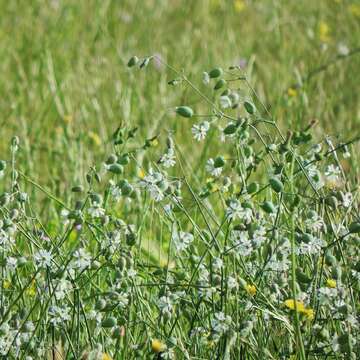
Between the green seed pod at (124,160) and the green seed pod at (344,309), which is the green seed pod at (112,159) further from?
the green seed pod at (344,309)

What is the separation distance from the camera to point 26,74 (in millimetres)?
3996

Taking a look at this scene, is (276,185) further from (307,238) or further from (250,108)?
(250,108)

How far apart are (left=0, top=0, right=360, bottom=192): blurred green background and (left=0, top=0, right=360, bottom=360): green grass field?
11 mm

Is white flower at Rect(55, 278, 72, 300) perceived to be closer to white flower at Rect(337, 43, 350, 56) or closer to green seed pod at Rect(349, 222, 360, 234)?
green seed pod at Rect(349, 222, 360, 234)

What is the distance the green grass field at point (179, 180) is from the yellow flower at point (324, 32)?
11 mm

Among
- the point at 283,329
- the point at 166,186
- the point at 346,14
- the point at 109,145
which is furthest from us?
the point at 346,14

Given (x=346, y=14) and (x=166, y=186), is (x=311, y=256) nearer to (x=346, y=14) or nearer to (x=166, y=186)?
(x=166, y=186)

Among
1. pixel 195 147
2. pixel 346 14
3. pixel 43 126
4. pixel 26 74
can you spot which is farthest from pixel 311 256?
pixel 346 14

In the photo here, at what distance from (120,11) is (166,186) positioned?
308 centimetres

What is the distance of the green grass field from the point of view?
169 cm

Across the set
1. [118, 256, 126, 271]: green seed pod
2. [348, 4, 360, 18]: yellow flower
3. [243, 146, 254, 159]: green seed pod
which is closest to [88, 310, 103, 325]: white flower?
[118, 256, 126, 271]: green seed pod

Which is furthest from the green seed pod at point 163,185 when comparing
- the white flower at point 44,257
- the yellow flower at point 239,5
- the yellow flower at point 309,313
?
the yellow flower at point 239,5

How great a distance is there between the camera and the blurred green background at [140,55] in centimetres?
340

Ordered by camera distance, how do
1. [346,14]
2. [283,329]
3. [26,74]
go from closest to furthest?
[283,329], [26,74], [346,14]
